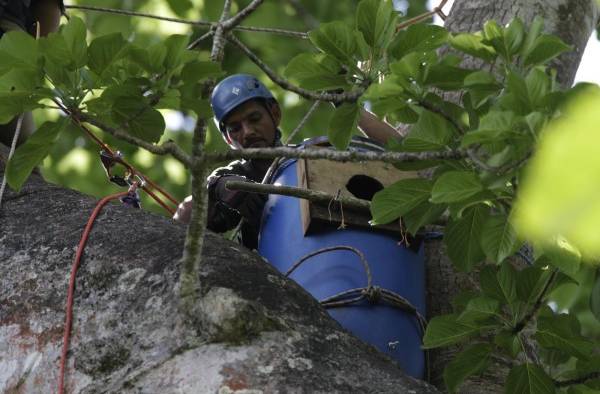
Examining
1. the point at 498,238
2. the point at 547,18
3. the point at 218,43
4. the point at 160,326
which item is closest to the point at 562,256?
the point at 498,238

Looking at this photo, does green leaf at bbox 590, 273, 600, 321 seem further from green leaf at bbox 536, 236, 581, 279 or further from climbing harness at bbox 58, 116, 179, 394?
climbing harness at bbox 58, 116, 179, 394

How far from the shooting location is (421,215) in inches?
85.2

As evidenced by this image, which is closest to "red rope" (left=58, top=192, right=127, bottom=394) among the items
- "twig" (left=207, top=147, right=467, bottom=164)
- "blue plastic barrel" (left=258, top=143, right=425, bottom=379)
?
"twig" (left=207, top=147, right=467, bottom=164)

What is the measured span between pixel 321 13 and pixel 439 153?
10.7ft

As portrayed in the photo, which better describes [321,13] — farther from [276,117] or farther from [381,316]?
[381,316]

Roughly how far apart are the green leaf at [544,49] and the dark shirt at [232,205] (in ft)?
3.95

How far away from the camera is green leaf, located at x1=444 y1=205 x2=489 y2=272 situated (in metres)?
2.18

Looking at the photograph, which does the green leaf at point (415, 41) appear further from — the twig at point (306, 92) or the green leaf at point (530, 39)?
the green leaf at point (530, 39)

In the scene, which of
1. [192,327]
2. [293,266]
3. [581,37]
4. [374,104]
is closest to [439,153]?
[374,104]

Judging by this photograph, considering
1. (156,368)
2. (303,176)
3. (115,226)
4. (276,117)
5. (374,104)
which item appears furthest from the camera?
(276,117)

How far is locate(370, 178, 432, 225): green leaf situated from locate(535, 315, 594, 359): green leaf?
1.57 feet

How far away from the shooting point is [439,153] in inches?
71.1

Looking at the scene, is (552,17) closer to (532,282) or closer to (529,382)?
(532,282)

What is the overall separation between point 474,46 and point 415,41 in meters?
0.18
